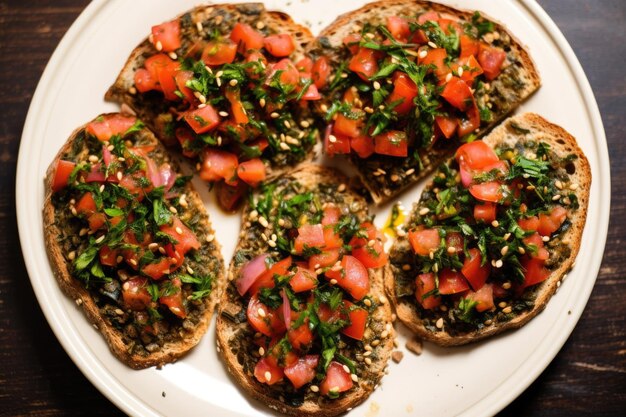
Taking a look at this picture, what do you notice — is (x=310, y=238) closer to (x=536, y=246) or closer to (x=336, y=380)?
(x=336, y=380)

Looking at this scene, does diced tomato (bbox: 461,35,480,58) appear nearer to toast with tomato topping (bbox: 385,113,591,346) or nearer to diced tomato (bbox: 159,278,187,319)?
toast with tomato topping (bbox: 385,113,591,346)

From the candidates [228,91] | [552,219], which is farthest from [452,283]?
[228,91]

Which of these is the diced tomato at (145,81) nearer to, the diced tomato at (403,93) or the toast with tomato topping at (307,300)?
the toast with tomato topping at (307,300)

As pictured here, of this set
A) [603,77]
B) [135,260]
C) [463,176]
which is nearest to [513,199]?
[463,176]

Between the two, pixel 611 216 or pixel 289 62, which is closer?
pixel 289 62

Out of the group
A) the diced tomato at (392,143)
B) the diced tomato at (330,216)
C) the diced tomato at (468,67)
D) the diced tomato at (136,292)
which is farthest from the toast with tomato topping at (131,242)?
the diced tomato at (468,67)

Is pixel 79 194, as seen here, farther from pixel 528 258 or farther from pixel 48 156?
pixel 528 258

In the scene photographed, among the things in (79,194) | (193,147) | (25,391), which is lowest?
(25,391)

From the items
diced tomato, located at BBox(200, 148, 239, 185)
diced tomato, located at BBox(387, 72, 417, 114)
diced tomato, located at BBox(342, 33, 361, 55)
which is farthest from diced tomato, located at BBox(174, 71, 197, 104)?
diced tomato, located at BBox(387, 72, 417, 114)
